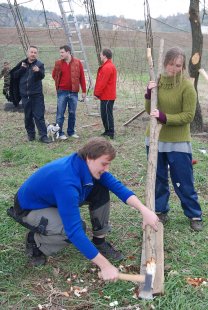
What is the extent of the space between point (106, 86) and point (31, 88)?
135 cm

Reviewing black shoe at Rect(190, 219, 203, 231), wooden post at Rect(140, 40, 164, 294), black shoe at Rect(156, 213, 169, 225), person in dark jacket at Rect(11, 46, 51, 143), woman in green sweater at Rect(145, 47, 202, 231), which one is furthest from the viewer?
person in dark jacket at Rect(11, 46, 51, 143)

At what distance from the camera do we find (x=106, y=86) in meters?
7.30

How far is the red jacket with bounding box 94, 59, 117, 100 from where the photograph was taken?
7.20 m

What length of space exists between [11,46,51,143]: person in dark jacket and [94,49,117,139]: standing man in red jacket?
1.04 m

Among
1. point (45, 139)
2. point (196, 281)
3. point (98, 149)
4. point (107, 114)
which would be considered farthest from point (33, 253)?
point (107, 114)

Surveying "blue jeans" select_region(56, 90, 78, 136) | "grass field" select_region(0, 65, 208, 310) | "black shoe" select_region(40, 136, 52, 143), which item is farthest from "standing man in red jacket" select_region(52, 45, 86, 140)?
"grass field" select_region(0, 65, 208, 310)

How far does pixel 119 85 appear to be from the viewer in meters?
13.7

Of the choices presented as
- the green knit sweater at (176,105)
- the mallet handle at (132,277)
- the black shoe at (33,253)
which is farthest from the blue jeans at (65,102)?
the mallet handle at (132,277)

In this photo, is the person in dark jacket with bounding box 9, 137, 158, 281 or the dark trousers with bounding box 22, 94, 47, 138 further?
the dark trousers with bounding box 22, 94, 47, 138

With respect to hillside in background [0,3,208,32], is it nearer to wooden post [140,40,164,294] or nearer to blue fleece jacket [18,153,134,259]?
wooden post [140,40,164,294]

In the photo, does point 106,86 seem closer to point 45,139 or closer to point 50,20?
point 45,139

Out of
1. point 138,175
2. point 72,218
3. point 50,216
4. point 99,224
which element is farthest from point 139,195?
point 72,218

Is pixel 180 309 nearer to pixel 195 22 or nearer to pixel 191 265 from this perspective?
pixel 191 265

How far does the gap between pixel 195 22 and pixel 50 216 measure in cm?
575
